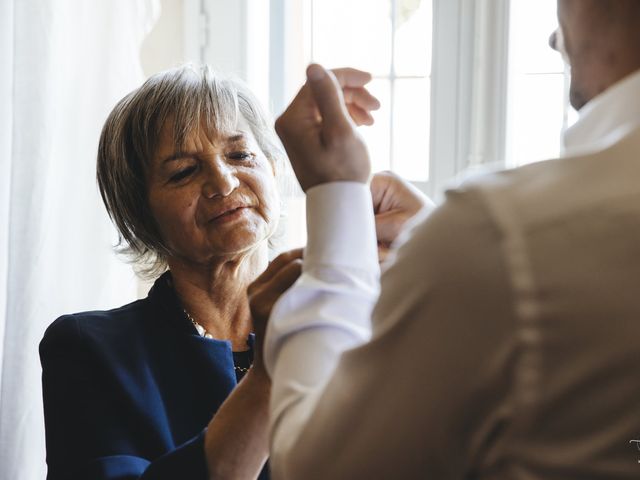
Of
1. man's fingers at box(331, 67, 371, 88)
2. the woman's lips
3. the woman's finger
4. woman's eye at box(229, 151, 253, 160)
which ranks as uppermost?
man's fingers at box(331, 67, 371, 88)

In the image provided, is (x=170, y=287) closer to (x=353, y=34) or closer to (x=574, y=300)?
(x=574, y=300)

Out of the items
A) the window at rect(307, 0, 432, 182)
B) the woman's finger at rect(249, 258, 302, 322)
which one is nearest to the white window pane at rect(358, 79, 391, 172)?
the window at rect(307, 0, 432, 182)

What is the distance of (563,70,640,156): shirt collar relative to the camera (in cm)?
55

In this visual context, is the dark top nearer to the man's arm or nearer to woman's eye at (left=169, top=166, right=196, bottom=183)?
Answer: woman's eye at (left=169, top=166, right=196, bottom=183)

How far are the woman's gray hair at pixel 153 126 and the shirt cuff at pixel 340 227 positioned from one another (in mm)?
835

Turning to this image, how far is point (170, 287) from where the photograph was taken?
1.48 m

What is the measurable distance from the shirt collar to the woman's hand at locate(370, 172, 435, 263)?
368mm

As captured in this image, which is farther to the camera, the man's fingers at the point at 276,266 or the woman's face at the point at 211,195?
the woman's face at the point at 211,195

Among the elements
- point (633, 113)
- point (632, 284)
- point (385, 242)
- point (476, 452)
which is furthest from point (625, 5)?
point (385, 242)

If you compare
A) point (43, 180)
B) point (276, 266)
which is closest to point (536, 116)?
point (43, 180)

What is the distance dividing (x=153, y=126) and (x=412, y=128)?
3.55ft

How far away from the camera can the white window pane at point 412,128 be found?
2361 mm

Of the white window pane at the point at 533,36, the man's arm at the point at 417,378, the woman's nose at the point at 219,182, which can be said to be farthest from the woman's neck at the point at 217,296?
the white window pane at the point at 533,36

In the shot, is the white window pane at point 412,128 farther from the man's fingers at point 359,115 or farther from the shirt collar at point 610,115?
the shirt collar at point 610,115
